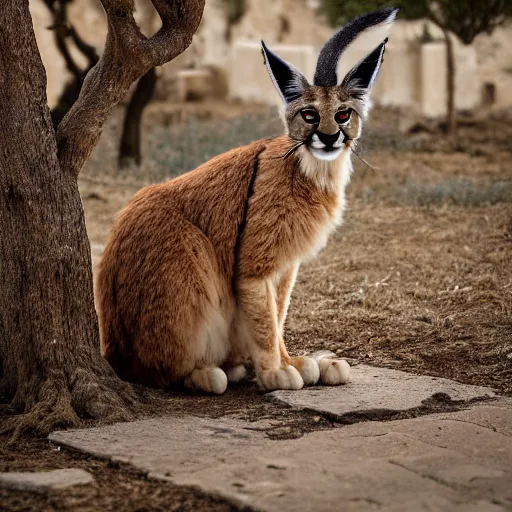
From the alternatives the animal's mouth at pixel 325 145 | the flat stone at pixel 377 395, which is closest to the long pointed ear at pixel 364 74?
the animal's mouth at pixel 325 145

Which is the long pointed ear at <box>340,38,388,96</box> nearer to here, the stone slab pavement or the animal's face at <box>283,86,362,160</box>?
the animal's face at <box>283,86,362,160</box>

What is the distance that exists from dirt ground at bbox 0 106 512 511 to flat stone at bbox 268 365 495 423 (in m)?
0.12

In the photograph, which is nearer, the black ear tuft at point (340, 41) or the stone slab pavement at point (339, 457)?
the stone slab pavement at point (339, 457)

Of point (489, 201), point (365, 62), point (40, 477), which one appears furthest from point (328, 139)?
point (489, 201)

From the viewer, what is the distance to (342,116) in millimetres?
4988

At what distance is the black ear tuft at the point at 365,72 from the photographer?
A: 16.5 feet

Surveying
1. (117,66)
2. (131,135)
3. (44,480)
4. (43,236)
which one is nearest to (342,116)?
(117,66)

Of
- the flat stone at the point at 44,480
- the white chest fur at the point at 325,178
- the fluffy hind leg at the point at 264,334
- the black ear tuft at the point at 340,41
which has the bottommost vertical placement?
the flat stone at the point at 44,480

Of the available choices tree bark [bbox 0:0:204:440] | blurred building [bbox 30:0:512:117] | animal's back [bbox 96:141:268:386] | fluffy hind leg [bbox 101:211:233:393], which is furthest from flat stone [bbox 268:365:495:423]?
blurred building [bbox 30:0:512:117]

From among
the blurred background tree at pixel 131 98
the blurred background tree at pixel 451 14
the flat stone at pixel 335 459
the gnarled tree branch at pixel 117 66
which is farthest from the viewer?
the blurred background tree at pixel 451 14

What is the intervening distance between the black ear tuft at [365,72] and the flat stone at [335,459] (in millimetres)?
1792

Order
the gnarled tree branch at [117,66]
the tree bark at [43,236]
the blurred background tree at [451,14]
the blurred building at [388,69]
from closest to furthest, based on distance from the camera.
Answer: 1. the tree bark at [43,236]
2. the gnarled tree branch at [117,66]
3. the blurred background tree at [451,14]
4. the blurred building at [388,69]

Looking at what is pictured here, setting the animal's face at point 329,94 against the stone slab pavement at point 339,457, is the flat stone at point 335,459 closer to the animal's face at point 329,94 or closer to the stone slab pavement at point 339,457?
the stone slab pavement at point 339,457

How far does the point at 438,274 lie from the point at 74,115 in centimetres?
365
